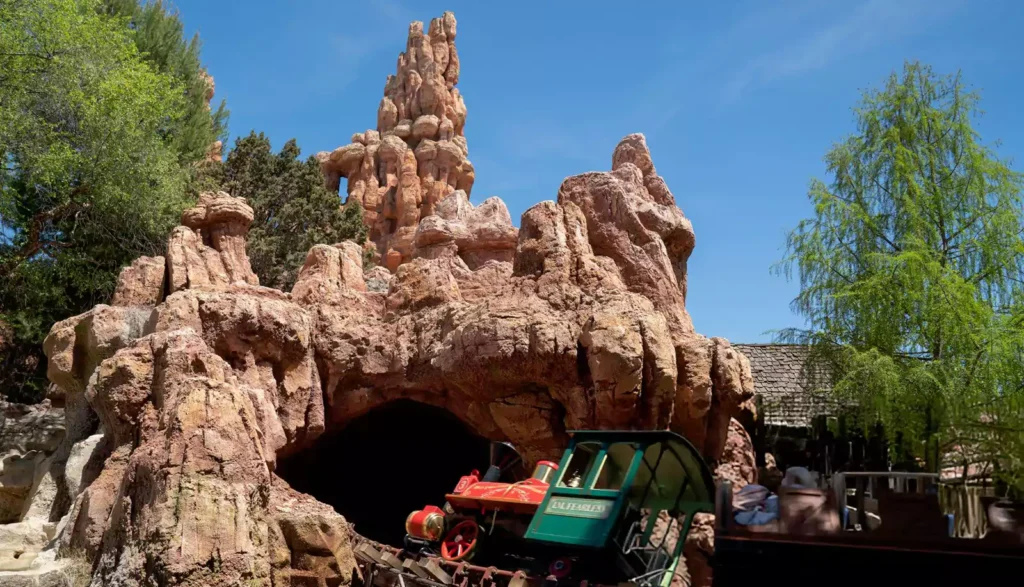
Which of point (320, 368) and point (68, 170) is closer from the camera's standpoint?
point (320, 368)

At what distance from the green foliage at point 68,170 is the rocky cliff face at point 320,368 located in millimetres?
6314

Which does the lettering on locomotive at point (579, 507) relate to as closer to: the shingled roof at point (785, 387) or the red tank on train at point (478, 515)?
the red tank on train at point (478, 515)

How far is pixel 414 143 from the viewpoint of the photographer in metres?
46.8

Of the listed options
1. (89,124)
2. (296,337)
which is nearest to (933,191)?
(296,337)

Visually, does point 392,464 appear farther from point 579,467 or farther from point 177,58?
point 177,58

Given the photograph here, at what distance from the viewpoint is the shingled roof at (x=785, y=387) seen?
66.3 ft

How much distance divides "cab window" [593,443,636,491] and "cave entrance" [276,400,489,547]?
7.46 meters

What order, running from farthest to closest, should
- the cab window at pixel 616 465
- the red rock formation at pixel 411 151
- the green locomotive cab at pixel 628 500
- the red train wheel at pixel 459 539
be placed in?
the red rock formation at pixel 411 151 < the red train wheel at pixel 459 539 < the cab window at pixel 616 465 < the green locomotive cab at pixel 628 500

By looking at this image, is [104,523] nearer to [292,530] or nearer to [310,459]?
[292,530]

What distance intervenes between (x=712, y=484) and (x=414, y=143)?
130 feet

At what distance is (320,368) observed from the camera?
45.6 ft

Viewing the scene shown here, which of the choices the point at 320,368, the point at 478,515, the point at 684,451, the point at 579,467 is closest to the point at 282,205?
the point at 320,368

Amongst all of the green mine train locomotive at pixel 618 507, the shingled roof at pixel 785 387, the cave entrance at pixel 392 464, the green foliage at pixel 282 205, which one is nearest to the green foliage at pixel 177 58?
the green foliage at pixel 282 205

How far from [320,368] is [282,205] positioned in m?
14.0
